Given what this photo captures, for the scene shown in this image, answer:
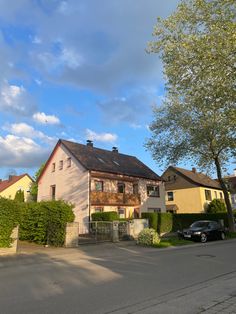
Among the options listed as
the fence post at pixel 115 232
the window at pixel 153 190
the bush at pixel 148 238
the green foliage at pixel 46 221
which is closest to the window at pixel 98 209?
the window at pixel 153 190

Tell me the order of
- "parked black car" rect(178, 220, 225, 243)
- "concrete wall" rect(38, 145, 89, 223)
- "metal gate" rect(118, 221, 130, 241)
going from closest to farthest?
"metal gate" rect(118, 221, 130, 241) → "parked black car" rect(178, 220, 225, 243) → "concrete wall" rect(38, 145, 89, 223)

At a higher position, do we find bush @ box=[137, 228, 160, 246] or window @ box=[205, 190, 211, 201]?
window @ box=[205, 190, 211, 201]

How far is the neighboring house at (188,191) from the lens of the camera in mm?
51531

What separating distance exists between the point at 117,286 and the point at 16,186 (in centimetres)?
5919

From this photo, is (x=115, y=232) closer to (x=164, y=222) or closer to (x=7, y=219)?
(x=7, y=219)

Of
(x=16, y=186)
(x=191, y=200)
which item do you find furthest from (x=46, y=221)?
(x=16, y=186)

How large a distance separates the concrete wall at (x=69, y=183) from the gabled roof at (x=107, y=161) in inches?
26.8

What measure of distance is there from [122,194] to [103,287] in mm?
28541

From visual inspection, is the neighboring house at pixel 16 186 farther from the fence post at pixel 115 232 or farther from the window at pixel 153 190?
the fence post at pixel 115 232

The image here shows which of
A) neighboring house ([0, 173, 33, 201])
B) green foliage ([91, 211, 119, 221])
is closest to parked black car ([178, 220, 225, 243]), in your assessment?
green foliage ([91, 211, 119, 221])

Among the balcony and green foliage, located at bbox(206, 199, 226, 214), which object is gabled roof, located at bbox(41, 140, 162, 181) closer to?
the balcony

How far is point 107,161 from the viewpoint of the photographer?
39.2 metres

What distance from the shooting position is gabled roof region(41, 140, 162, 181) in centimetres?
3612

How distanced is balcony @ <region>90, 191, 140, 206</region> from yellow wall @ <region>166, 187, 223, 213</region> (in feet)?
52.0
